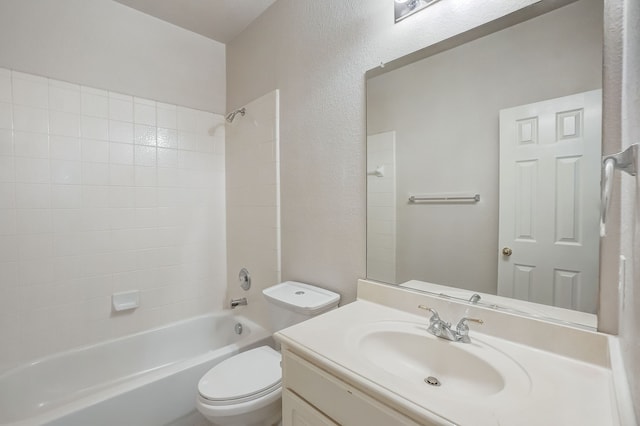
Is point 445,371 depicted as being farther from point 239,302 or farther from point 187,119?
point 187,119

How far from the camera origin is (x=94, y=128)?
1757 millimetres

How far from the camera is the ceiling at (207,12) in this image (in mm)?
1794

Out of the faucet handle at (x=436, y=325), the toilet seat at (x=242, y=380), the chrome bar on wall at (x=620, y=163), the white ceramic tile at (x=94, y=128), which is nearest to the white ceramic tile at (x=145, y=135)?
the white ceramic tile at (x=94, y=128)

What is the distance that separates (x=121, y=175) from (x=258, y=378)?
154 cm

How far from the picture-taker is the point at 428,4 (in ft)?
3.51

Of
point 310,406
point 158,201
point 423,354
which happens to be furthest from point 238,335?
point 423,354

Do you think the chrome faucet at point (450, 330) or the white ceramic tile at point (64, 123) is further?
the white ceramic tile at point (64, 123)

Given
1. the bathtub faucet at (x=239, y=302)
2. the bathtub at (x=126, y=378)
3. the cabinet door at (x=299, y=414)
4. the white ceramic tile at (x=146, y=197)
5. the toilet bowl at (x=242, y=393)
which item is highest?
the white ceramic tile at (x=146, y=197)

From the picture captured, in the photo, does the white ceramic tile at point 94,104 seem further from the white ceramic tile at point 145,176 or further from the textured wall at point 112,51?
the white ceramic tile at point 145,176

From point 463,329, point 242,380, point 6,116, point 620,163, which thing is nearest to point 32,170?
point 6,116

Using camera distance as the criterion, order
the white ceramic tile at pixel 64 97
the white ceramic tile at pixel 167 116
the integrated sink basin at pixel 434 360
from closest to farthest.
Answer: the integrated sink basin at pixel 434 360 < the white ceramic tile at pixel 64 97 < the white ceramic tile at pixel 167 116

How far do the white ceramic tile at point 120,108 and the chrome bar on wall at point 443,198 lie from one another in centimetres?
188

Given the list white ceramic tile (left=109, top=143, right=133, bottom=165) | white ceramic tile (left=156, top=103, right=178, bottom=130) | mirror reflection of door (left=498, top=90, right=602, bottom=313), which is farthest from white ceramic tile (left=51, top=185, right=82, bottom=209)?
mirror reflection of door (left=498, top=90, right=602, bottom=313)

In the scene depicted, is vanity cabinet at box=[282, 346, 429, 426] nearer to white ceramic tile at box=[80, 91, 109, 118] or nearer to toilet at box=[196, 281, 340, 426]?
toilet at box=[196, 281, 340, 426]
